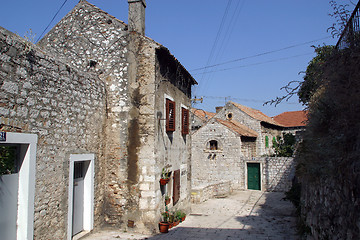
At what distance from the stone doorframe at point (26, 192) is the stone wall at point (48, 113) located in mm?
169

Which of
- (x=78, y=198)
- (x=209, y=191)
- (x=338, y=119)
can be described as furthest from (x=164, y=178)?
A: (x=209, y=191)

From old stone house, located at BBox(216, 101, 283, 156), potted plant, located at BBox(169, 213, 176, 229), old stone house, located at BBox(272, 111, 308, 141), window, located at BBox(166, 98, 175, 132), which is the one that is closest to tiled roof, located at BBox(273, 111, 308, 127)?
old stone house, located at BBox(272, 111, 308, 141)

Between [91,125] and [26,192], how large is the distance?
2.68 m

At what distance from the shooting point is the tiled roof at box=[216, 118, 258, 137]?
21.3 metres

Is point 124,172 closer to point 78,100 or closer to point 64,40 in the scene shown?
point 78,100

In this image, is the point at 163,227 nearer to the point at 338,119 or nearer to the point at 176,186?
the point at 176,186

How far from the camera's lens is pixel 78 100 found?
22.6 ft

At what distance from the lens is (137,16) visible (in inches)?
339

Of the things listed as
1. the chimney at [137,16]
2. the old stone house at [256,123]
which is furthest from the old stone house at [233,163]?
the chimney at [137,16]

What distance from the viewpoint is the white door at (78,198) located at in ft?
23.0

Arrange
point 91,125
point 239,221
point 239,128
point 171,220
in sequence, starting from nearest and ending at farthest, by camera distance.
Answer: point 91,125, point 171,220, point 239,221, point 239,128

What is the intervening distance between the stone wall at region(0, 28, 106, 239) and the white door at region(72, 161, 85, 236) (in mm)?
552

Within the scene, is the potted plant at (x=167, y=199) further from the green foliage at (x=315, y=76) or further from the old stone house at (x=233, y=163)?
the old stone house at (x=233, y=163)

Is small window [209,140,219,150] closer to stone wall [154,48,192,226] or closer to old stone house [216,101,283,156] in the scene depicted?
old stone house [216,101,283,156]
